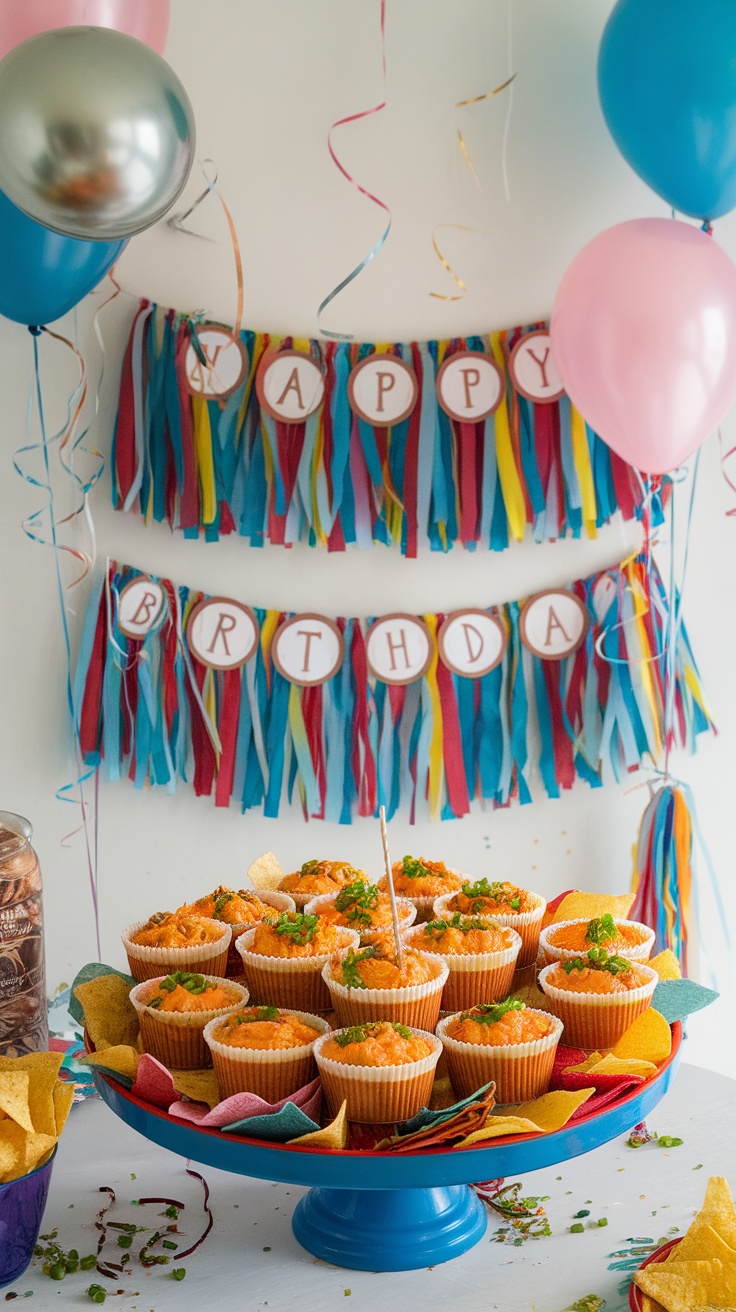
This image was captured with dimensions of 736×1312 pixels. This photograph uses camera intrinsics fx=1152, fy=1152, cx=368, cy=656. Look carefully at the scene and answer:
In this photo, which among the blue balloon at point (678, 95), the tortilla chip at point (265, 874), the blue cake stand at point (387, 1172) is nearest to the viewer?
the blue cake stand at point (387, 1172)

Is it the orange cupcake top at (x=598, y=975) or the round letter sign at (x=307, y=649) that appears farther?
the round letter sign at (x=307, y=649)

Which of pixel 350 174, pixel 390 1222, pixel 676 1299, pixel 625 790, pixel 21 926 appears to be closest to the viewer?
pixel 676 1299

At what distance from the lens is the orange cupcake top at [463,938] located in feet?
4.54

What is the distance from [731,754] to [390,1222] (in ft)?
5.47

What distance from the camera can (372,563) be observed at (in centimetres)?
244

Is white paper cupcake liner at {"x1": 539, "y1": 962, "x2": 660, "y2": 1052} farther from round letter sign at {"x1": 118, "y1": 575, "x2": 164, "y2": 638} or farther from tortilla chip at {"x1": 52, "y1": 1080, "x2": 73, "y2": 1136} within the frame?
round letter sign at {"x1": 118, "y1": 575, "x2": 164, "y2": 638}

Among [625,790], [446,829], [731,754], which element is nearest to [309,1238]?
[446,829]

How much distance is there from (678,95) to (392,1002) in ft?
5.02

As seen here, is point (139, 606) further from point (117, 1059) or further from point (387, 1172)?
point (387, 1172)

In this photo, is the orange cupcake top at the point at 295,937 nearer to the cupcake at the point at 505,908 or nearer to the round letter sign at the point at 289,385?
the cupcake at the point at 505,908

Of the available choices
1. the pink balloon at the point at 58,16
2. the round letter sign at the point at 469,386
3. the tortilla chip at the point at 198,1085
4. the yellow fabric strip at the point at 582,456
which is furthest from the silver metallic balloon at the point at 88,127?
the yellow fabric strip at the point at 582,456

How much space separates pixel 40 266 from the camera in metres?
1.74

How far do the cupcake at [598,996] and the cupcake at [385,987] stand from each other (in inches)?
5.3

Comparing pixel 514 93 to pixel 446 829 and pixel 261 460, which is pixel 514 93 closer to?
pixel 261 460
